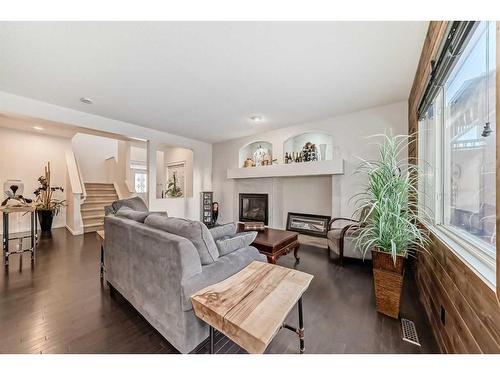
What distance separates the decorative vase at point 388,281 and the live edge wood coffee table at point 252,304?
2.91 ft

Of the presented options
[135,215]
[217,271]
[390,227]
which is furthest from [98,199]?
[390,227]

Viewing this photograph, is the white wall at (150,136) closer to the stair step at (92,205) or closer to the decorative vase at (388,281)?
the stair step at (92,205)

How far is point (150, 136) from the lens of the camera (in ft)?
15.5

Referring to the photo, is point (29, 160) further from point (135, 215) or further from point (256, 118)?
point (256, 118)

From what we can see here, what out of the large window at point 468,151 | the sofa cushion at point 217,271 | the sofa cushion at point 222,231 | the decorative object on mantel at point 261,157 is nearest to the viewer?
the large window at point 468,151

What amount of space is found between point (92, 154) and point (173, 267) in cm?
770

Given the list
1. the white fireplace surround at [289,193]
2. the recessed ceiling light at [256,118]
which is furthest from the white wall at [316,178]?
the recessed ceiling light at [256,118]

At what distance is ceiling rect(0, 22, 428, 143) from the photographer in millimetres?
1752

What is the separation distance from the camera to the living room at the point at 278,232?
120 cm

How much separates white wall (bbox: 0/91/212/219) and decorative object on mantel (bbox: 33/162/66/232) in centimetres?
258

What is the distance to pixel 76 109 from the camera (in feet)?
11.5

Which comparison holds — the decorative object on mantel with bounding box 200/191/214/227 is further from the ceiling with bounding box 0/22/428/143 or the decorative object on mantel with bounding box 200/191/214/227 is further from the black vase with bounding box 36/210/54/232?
the black vase with bounding box 36/210/54/232

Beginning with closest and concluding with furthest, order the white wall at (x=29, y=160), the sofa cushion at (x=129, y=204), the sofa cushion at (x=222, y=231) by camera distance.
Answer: the sofa cushion at (x=222, y=231) < the sofa cushion at (x=129, y=204) < the white wall at (x=29, y=160)

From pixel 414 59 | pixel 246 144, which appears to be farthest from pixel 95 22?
pixel 246 144
